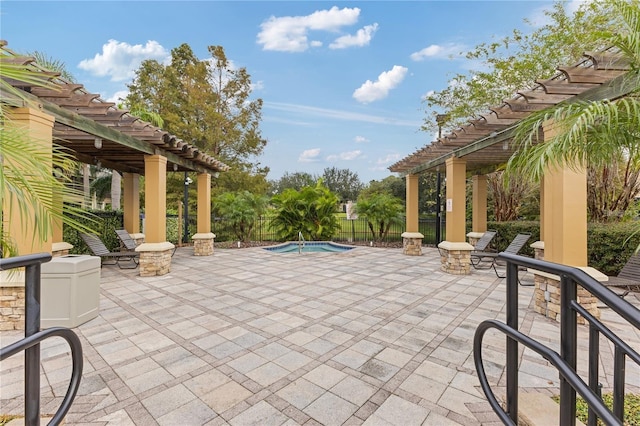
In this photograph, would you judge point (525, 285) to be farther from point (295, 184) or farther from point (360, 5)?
point (295, 184)

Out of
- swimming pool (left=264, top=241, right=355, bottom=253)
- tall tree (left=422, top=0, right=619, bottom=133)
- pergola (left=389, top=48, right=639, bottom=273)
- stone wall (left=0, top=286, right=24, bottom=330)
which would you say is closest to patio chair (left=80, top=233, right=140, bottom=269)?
stone wall (left=0, top=286, right=24, bottom=330)

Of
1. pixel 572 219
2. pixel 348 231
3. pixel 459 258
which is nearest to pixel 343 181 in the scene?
pixel 348 231

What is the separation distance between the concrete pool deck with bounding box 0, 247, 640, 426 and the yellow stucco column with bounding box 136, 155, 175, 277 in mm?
949

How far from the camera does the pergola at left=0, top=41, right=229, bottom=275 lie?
13.4 feet

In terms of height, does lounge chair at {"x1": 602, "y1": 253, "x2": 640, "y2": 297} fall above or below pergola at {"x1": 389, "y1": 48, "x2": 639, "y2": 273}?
below

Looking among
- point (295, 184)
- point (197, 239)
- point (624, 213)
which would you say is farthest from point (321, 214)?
point (295, 184)

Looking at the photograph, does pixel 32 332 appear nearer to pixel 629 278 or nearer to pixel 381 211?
pixel 629 278

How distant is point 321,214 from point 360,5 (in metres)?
7.79

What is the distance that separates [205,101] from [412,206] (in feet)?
39.9

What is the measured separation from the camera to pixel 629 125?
2.48m

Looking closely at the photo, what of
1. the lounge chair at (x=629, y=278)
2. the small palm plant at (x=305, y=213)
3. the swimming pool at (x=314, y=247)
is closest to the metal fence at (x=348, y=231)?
the small palm plant at (x=305, y=213)

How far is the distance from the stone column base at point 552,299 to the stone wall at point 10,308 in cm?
750

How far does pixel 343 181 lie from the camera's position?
42094 millimetres

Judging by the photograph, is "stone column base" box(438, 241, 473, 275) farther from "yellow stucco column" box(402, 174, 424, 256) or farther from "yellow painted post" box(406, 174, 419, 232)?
"yellow painted post" box(406, 174, 419, 232)
